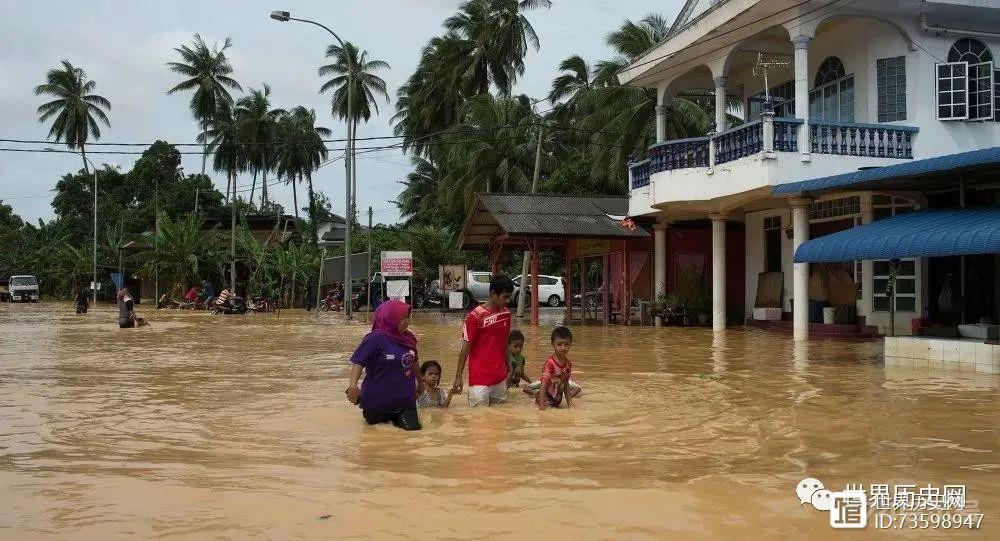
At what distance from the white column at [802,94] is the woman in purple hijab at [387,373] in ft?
43.6

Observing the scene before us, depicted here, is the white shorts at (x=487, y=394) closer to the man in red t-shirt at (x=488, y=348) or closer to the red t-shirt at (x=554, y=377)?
the man in red t-shirt at (x=488, y=348)

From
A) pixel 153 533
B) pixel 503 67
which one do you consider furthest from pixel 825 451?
pixel 503 67

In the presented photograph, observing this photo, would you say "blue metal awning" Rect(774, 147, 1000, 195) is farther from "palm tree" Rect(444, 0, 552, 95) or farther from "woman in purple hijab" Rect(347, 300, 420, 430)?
"palm tree" Rect(444, 0, 552, 95)

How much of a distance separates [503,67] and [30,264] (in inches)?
Result: 1494

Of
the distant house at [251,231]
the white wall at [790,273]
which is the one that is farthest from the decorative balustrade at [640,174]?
the distant house at [251,231]

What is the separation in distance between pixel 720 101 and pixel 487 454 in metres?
18.5

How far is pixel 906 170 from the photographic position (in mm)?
14477

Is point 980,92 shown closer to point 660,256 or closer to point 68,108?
point 660,256

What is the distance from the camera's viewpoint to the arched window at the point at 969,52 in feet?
64.2

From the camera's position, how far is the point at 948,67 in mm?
19281

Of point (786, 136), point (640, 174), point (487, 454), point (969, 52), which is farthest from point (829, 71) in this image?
point (487, 454)

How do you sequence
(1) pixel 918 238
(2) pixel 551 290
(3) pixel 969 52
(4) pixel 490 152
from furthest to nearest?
(2) pixel 551 290
(4) pixel 490 152
(3) pixel 969 52
(1) pixel 918 238

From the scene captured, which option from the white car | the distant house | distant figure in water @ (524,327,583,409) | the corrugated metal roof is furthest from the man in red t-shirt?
the distant house

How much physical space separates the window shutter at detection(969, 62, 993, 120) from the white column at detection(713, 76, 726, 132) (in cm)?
569
